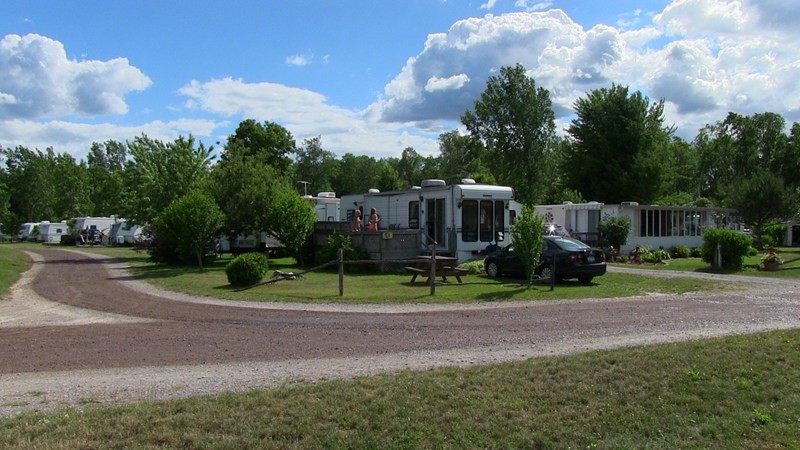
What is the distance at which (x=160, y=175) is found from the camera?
96.8 ft

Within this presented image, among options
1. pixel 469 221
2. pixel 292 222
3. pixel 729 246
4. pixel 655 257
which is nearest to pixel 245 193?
pixel 292 222

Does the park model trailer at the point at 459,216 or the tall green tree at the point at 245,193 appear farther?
the tall green tree at the point at 245,193

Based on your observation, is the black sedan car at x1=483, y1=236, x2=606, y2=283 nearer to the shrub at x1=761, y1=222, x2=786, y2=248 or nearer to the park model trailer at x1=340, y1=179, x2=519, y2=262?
the park model trailer at x1=340, y1=179, x2=519, y2=262

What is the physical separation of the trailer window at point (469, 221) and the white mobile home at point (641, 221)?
26.9ft

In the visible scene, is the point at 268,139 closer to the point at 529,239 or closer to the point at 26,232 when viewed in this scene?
the point at 26,232

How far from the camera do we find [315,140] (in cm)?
9688

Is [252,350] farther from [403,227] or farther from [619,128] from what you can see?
[619,128]

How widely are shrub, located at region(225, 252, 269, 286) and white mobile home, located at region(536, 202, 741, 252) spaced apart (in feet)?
53.5

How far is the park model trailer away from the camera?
22.1 metres

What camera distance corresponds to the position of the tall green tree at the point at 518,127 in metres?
46.0

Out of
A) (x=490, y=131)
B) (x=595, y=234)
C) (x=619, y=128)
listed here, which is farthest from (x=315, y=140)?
(x=595, y=234)

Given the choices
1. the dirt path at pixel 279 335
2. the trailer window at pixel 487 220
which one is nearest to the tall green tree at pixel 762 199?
the trailer window at pixel 487 220

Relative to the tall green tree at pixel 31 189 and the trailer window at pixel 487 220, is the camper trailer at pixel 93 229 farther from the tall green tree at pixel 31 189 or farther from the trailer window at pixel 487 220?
the trailer window at pixel 487 220

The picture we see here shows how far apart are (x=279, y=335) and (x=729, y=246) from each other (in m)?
18.2
